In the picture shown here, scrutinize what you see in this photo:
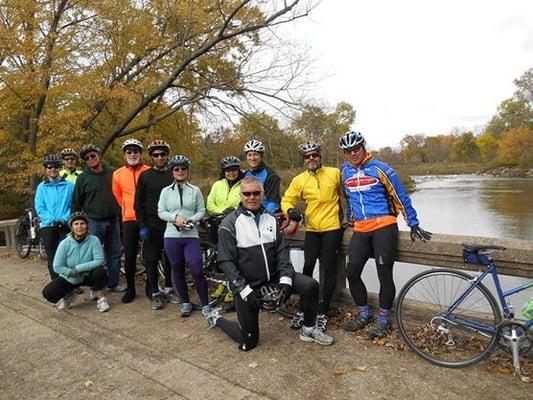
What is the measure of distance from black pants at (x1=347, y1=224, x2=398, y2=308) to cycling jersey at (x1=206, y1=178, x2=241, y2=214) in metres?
1.39

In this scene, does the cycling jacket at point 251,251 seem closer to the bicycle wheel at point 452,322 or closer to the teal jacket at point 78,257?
the bicycle wheel at point 452,322

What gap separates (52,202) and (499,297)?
520cm

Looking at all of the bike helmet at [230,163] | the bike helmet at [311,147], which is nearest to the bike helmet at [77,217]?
the bike helmet at [230,163]

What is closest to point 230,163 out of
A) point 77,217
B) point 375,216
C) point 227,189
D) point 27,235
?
point 227,189

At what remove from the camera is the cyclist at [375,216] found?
3.67 meters

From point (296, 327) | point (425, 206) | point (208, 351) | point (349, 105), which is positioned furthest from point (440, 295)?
point (349, 105)

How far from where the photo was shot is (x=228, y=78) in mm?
11008

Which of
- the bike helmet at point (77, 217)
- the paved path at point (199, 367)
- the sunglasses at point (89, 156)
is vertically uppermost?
the sunglasses at point (89, 156)

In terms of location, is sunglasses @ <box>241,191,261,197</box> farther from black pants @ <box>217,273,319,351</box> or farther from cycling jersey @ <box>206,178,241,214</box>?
cycling jersey @ <box>206,178,241,214</box>

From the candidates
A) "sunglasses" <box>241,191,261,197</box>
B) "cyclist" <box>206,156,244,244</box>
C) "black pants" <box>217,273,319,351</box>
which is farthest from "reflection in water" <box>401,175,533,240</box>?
"sunglasses" <box>241,191,261,197</box>

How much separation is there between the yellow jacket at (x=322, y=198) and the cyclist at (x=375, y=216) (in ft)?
0.52

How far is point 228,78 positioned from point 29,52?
14.9 feet

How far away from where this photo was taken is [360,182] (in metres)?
3.79

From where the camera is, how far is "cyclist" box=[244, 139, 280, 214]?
4281 mm
